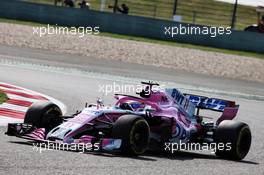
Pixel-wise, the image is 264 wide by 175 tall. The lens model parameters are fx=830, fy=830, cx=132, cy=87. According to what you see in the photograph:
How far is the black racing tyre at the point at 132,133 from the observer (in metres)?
9.73

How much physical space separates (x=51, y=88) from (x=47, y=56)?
838cm

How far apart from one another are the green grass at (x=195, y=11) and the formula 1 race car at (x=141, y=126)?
24986mm

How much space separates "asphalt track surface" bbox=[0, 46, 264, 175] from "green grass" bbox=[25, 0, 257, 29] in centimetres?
1085

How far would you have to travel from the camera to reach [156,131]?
10688mm

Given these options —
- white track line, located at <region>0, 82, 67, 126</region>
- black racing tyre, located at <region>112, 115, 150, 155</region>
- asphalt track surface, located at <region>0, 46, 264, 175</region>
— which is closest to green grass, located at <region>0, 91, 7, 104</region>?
white track line, located at <region>0, 82, 67, 126</region>

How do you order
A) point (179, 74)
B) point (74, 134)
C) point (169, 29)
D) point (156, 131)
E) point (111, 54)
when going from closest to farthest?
point (74, 134) → point (156, 131) → point (179, 74) → point (111, 54) → point (169, 29)

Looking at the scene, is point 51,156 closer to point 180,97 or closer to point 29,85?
point 180,97

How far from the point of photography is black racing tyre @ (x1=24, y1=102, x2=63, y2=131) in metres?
10.4

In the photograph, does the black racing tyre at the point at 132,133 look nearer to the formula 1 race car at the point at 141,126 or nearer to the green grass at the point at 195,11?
the formula 1 race car at the point at 141,126

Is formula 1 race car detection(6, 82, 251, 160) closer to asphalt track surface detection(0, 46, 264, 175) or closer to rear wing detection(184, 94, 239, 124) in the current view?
rear wing detection(184, 94, 239, 124)

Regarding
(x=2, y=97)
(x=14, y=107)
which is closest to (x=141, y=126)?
(x=14, y=107)

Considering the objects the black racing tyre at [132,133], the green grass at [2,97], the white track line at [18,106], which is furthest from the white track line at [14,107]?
the black racing tyre at [132,133]

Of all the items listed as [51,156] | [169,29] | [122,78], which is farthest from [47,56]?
[51,156]

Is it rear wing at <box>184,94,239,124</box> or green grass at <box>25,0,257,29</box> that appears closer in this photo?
rear wing at <box>184,94,239,124</box>
